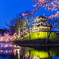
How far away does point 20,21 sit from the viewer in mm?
66250

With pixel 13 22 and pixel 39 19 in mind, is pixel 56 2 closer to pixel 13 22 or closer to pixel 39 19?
pixel 39 19

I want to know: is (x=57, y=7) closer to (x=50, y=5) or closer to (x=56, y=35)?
(x=50, y=5)

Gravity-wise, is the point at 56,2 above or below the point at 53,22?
below

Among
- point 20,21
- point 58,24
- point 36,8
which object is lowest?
point 36,8

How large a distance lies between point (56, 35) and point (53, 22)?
52.9 feet

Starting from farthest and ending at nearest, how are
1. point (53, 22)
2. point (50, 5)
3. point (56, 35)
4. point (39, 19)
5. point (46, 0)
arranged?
point (39, 19) → point (56, 35) → point (53, 22) → point (50, 5) → point (46, 0)

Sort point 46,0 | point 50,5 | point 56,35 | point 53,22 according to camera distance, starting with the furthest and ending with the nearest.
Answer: point 56,35 → point 53,22 → point 50,5 → point 46,0

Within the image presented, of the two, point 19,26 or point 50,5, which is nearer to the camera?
point 50,5

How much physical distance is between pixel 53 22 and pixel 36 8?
35982 mm

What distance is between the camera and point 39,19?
65.8m

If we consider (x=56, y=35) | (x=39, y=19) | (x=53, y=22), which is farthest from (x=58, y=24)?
(x=39, y=19)

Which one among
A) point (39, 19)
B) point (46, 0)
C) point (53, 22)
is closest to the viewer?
point (46, 0)

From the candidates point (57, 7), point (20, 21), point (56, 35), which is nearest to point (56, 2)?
point (57, 7)

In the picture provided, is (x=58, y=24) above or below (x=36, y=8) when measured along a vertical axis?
above
